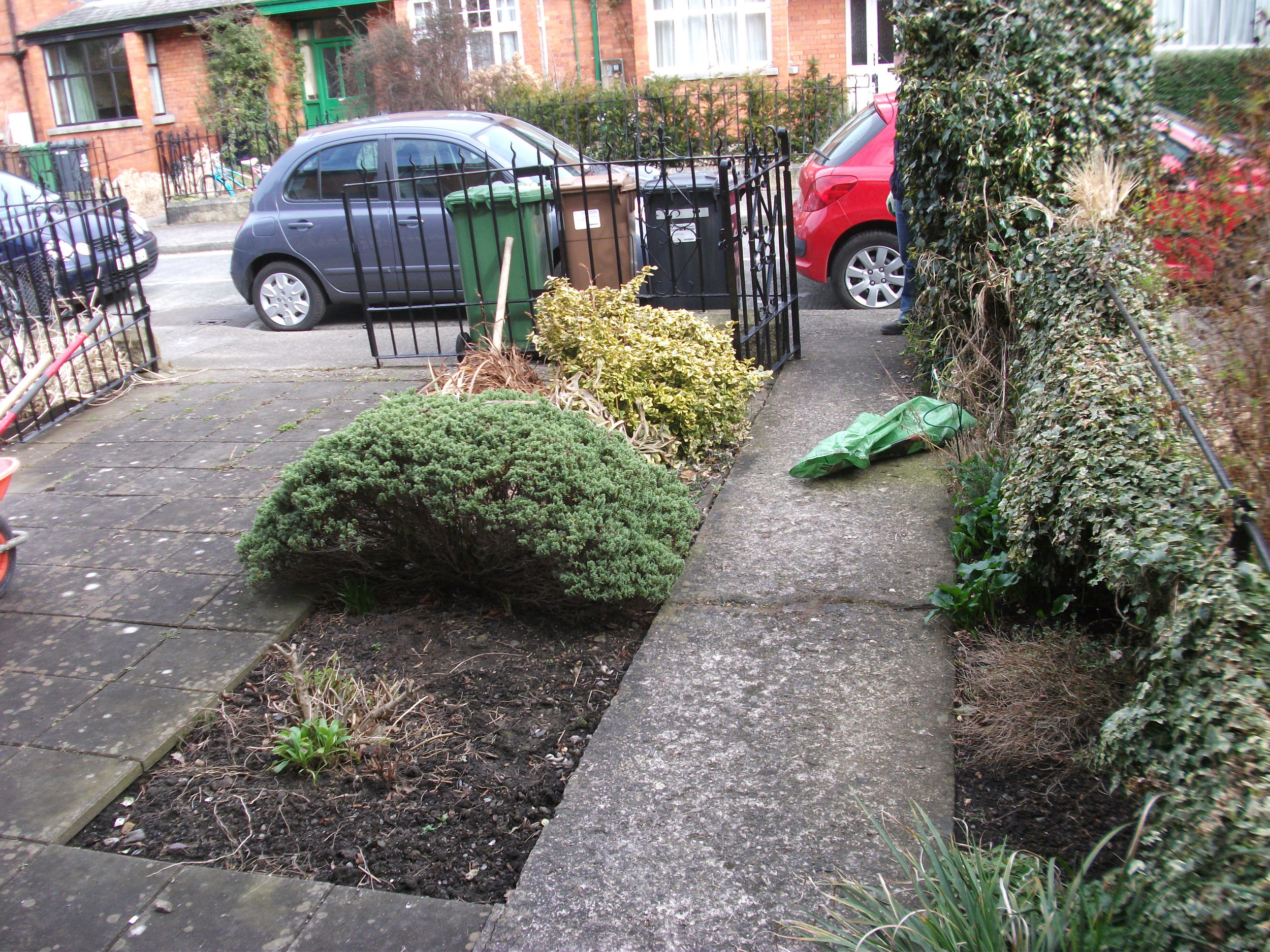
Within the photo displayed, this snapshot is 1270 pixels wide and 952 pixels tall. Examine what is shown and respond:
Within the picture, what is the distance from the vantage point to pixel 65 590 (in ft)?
13.4

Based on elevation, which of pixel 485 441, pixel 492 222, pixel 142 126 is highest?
pixel 142 126

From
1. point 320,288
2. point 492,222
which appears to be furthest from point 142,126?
point 492,222

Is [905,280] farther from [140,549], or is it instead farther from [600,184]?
[140,549]

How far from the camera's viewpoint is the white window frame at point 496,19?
67.7 feet

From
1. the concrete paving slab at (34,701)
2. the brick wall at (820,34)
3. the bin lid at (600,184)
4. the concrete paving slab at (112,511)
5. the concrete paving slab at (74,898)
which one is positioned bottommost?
the concrete paving slab at (74,898)

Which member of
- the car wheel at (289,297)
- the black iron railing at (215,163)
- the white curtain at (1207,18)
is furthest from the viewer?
the black iron railing at (215,163)

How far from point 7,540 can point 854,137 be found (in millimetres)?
6724

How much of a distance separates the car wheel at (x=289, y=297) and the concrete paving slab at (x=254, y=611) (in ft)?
18.4

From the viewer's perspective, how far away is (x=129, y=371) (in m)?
7.39

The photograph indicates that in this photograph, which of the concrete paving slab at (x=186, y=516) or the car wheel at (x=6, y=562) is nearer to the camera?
the car wheel at (x=6, y=562)

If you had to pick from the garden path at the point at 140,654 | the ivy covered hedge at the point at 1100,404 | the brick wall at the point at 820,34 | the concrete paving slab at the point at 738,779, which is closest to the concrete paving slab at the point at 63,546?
the garden path at the point at 140,654

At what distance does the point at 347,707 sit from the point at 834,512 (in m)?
2.18

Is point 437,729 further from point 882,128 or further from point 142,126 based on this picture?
point 142,126

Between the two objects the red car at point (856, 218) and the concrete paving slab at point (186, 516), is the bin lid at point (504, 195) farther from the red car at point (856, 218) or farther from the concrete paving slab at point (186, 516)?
the concrete paving slab at point (186, 516)
